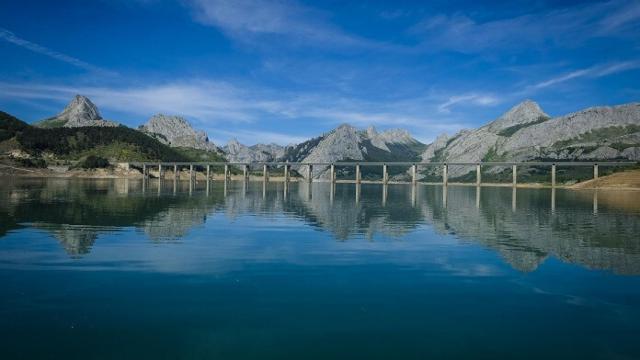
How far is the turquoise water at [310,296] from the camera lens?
15.2 meters

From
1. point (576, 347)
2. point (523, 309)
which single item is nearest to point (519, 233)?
point (523, 309)

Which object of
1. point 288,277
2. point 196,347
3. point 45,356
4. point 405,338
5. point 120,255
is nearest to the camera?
point 45,356

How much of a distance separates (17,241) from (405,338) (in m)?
31.4

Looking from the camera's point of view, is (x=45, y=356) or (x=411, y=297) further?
(x=411, y=297)

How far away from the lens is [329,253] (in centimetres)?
3375

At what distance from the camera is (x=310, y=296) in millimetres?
21250

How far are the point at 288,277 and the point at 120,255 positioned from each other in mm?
12354

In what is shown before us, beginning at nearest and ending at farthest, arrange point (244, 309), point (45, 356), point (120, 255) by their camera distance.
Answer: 1. point (45, 356)
2. point (244, 309)
3. point (120, 255)

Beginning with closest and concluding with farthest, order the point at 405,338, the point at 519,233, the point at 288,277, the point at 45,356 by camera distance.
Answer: the point at 45,356 → the point at 405,338 → the point at 288,277 → the point at 519,233

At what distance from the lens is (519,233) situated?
47.1m

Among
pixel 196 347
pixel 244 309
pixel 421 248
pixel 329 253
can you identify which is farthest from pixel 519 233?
pixel 196 347

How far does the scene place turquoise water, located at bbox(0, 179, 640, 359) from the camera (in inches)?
599

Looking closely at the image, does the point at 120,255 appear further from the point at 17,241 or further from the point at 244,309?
the point at 244,309

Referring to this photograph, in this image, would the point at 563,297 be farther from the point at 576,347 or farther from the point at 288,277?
the point at 288,277
